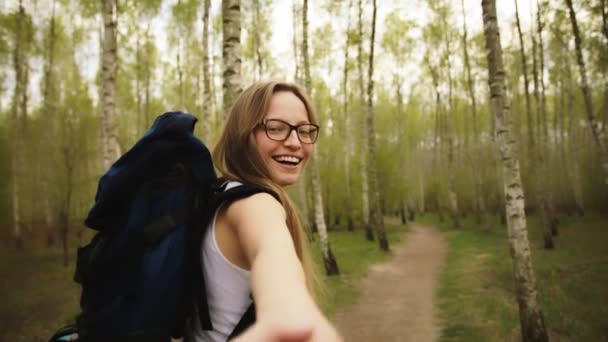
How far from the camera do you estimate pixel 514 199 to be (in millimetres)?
5590

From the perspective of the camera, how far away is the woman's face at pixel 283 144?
4.62ft

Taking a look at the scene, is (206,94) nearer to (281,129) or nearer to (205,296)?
(281,129)

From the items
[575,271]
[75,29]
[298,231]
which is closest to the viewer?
[298,231]

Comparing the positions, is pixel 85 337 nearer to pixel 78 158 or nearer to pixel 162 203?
pixel 162 203

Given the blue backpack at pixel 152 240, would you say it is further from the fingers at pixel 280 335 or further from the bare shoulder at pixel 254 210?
the fingers at pixel 280 335

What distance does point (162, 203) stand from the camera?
1004 mm

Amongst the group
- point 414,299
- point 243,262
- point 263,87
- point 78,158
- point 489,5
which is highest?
point 489,5

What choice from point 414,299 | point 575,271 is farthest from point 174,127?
point 575,271

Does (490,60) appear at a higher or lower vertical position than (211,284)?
higher

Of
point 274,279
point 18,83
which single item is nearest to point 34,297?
point 274,279

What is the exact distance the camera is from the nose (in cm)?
143

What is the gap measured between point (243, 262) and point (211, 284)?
0.13 m

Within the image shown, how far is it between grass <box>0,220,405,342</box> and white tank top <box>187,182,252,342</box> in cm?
412

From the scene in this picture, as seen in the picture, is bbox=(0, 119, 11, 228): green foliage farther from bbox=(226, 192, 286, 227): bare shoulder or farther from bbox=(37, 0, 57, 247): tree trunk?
bbox=(226, 192, 286, 227): bare shoulder
